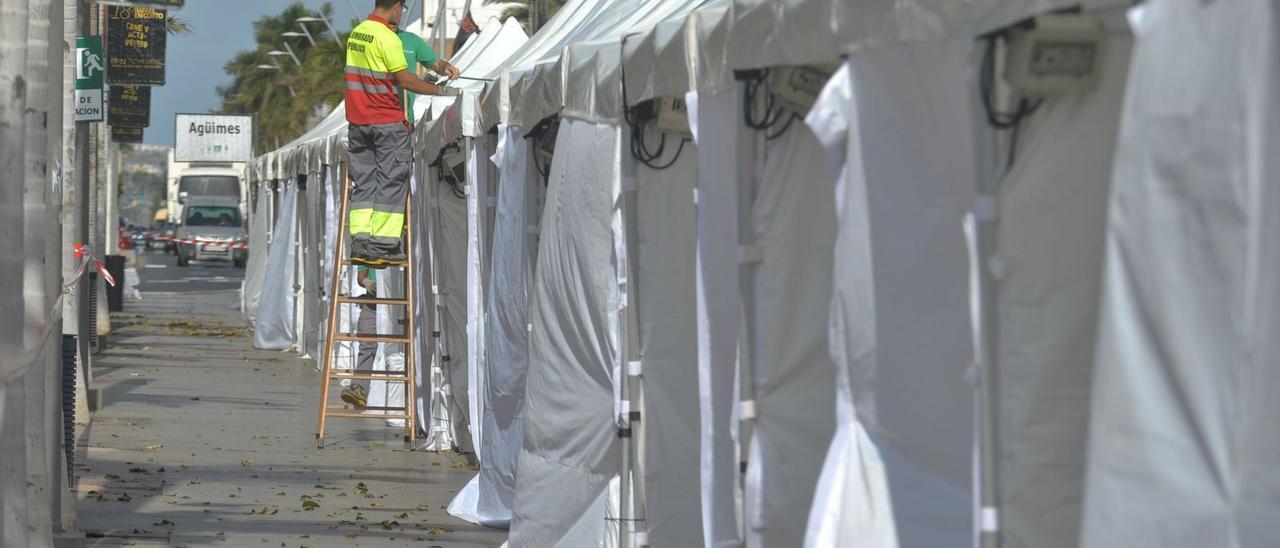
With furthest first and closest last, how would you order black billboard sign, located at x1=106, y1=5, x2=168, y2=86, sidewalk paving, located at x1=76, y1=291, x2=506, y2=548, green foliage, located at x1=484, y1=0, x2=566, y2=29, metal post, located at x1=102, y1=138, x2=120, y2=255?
green foliage, located at x1=484, y1=0, x2=566, y2=29, metal post, located at x1=102, y1=138, x2=120, y2=255, black billboard sign, located at x1=106, y1=5, x2=168, y2=86, sidewalk paving, located at x1=76, y1=291, x2=506, y2=548

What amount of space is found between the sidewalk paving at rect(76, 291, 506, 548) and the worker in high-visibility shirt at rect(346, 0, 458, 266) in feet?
5.19

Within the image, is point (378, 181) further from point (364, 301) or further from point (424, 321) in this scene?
point (424, 321)

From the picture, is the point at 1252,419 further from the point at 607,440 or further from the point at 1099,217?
the point at 607,440

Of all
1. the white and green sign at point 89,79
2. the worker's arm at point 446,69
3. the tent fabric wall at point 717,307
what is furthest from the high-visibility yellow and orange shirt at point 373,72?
the tent fabric wall at point 717,307

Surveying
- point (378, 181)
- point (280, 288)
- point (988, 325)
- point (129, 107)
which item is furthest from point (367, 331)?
point (129, 107)

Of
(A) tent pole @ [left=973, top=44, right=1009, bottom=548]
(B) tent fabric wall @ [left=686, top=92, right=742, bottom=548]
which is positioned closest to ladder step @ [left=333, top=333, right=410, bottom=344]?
(B) tent fabric wall @ [left=686, top=92, right=742, bottom=548]

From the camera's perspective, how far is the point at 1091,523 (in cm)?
373

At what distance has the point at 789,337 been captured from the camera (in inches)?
243

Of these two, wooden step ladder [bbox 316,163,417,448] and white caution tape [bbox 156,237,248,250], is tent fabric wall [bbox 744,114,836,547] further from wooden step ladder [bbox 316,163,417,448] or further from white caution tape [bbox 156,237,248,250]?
white caution tape [bbox 156,237,248,250]

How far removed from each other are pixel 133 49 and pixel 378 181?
15.5 meters

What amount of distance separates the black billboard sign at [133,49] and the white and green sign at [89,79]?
32.8 feet

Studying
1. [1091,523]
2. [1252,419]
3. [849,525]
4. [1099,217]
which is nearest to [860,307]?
[849,525]

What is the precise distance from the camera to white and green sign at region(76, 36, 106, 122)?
677 inches

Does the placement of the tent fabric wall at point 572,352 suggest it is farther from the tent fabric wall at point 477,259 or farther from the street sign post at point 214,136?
the street sign post at point 214,136
